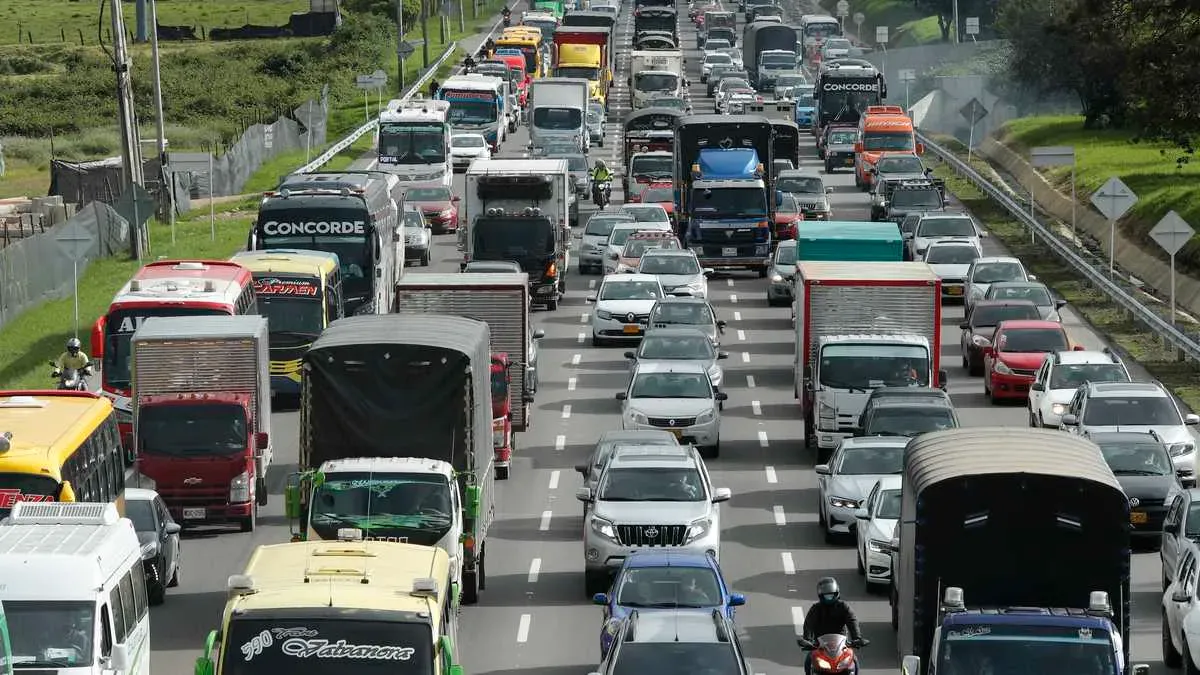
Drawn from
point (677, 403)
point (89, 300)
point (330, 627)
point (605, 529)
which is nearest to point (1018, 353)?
point (677, 403)

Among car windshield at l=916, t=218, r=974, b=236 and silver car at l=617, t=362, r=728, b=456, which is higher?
car windshield at l=916, t=218, r=974, b=236

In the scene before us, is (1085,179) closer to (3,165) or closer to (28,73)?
(3,165)

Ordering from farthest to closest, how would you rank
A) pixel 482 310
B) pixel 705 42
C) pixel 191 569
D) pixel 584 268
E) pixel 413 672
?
pixel 705 42 → pixel 584 268 → pixel 482 310 → pixel 191 569 → pixel 413 672

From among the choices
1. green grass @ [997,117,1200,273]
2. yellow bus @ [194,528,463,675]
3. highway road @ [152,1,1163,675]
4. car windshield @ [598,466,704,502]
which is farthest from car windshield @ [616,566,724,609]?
green grass @ [997,117,1200,273]

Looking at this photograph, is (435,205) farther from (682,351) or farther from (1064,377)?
(1064,377)

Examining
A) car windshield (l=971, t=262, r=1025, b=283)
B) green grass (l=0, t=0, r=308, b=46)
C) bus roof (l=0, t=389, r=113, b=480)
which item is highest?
green grass (l=0, t=0, r=308, b=46)

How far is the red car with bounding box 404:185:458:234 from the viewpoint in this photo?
65.0m

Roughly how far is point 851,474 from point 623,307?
17.5 meters

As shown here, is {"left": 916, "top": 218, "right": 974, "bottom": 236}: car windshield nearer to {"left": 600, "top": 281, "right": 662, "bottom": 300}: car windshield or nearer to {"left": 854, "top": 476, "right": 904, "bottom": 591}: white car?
{"left": 600, "top": 281, "right": 662, "bottom": 300}: car windshield

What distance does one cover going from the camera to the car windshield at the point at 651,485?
94.5 ft

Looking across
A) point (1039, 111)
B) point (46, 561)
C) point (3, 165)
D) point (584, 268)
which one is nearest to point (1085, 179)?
point (584, 268)

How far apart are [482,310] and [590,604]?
34.2ft

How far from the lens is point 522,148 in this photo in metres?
86.5

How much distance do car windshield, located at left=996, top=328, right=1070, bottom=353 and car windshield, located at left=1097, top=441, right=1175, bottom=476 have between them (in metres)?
10.6
